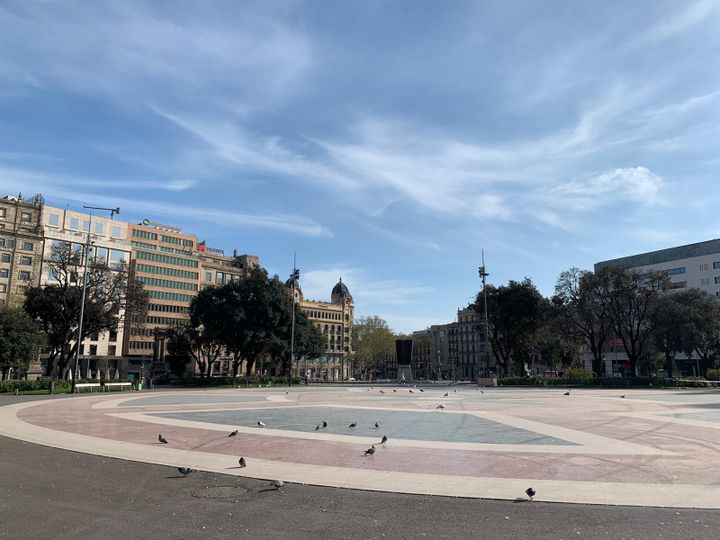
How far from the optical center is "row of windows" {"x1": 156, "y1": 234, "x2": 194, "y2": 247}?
11250cm

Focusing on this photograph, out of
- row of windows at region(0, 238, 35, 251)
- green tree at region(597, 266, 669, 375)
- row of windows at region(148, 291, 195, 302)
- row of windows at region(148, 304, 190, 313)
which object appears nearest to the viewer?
green tree at region(597, 266, 669, 375)

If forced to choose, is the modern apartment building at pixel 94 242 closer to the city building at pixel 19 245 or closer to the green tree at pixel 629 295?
the city building at pixel 19 245

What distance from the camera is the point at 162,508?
8031 millimetres

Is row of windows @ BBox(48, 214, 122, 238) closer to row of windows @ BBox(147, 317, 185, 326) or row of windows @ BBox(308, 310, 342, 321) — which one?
row of windows @ BBox(147, 317, 185, 326)

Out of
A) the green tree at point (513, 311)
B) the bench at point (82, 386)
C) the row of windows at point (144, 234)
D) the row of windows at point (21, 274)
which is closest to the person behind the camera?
the bench at point (82, 386)

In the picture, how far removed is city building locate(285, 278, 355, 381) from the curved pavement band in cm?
11732

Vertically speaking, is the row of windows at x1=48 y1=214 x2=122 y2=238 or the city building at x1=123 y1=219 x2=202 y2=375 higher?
the row of windows at x1=48 y1=214 x2=122 y2=238

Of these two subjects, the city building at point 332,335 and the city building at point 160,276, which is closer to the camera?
the city building at point 160,276

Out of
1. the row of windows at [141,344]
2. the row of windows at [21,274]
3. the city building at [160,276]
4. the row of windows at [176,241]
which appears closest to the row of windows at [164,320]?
the city building at [160,276]

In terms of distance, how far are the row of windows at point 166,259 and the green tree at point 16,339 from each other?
6000cm

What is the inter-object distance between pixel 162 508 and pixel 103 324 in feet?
177

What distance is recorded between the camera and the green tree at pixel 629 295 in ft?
200

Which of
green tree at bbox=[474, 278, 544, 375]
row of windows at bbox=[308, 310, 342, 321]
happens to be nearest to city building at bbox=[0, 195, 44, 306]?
row of windows at bbox=[308, 310, 342, 321]

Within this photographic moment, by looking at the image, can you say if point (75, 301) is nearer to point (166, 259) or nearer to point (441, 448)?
point (441, 448)
